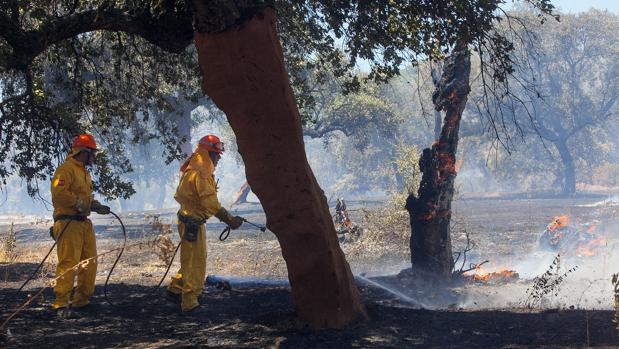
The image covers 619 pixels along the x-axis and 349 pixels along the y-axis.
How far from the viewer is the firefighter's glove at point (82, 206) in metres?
7.98

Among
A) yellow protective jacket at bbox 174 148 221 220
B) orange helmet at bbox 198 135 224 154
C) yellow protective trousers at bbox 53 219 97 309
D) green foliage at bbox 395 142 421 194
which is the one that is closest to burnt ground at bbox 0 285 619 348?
yellow protective trousers at bbox 53 219 97 309

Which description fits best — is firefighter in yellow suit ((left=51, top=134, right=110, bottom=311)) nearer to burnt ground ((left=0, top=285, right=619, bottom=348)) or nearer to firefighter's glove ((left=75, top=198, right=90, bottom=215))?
firefighter's glove ((left=75, top=198, right=90, bottom=215))

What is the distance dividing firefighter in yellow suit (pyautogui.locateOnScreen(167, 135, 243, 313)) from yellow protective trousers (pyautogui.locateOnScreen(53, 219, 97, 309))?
1071 mm

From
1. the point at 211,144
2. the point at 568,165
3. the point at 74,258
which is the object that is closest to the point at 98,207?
the point at 74,258

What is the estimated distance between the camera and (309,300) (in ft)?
21.0

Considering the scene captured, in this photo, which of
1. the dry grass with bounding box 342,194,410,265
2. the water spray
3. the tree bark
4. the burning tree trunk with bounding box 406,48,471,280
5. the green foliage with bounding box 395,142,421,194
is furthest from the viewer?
the tree bark

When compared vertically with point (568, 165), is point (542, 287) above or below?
below

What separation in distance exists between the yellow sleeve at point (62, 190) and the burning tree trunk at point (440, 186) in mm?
5338

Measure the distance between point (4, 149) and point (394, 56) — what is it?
5.94 meters

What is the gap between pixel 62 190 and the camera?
795 cm

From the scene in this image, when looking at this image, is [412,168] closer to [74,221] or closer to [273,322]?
→ [74,221]

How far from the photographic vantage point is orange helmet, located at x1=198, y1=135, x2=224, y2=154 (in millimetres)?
8211

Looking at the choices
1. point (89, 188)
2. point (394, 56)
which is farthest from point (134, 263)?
point (394, 56)

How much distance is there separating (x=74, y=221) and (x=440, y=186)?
222 inches
